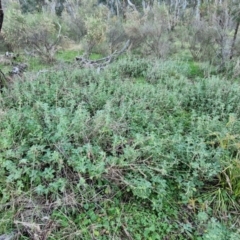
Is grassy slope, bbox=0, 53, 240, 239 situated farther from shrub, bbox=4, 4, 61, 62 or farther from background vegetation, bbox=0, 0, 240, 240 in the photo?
shrub, bbox=4, 4, 61, 62

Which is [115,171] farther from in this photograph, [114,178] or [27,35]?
[27,35]

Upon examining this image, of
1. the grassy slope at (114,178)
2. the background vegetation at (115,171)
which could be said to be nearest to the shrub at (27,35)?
the background vegetation at (115,171)

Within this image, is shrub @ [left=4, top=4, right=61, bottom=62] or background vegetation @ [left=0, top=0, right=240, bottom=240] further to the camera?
shrub @ [left=4, top=4, right=61, bottom=62]

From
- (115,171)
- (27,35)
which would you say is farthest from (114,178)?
(27,35)

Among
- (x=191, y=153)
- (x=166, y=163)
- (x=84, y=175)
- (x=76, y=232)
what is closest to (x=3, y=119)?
(x=84, y=175)

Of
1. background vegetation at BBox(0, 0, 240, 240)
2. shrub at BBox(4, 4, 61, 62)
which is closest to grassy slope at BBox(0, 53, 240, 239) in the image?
background vegetation at BBox(0, 0, 240, 240)

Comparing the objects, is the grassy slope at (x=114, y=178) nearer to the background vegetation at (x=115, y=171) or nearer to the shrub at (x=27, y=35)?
the background vegetation at (x=115, y=171)

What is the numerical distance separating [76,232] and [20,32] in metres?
8.08

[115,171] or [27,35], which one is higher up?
[27,35]

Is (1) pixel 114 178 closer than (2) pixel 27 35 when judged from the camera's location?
Yes

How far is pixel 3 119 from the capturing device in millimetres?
2736

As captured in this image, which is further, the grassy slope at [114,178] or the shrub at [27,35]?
the shrub at [27,35]

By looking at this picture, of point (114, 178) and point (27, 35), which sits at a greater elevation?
point (27, 35)

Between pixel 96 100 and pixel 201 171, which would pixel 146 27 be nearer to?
pixel 96 100
